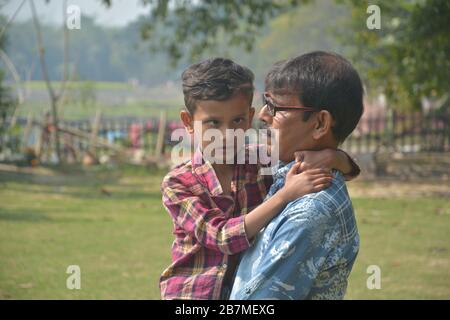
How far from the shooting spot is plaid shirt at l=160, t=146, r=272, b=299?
95.7 inches

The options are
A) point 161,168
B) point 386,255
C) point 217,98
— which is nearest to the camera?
point 217,98

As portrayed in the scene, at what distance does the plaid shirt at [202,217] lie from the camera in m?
2.43

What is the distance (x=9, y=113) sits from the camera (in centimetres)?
1847

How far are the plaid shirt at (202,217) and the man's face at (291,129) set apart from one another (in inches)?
11.0

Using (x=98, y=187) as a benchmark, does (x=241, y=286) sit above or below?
above

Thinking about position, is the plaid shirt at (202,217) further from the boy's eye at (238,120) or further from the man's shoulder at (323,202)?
the man's shoulder at (323,202)

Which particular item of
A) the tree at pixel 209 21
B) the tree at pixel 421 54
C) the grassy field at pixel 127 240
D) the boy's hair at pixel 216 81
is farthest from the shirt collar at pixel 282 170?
the tree at pixel 209 21

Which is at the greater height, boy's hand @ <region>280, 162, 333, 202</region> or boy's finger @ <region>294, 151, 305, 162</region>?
boy's finger @ <region>294, 151, 305, 162</region>

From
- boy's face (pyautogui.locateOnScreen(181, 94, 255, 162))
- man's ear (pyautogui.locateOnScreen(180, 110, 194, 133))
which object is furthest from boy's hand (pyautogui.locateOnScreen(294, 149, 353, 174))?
man's ear (pyautogui.locateOnScreen(180, 110, 194, 133))

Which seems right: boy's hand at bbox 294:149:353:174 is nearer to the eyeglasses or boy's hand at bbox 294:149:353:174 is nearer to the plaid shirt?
the eyeglasses

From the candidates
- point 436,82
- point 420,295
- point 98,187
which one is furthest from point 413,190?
point 420,295

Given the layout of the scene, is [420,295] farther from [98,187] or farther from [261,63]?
[261,63]

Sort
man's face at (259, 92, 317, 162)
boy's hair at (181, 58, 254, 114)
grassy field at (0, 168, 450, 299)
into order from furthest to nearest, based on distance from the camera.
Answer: grassy field at (0, 168, 450, 299) < boy's hair at (181, 58, 254, 114) < man's face at (259, 92, 317, 162)

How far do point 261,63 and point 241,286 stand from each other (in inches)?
2920
